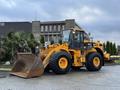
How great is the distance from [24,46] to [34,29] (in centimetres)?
5693

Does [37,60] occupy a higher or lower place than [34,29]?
lower

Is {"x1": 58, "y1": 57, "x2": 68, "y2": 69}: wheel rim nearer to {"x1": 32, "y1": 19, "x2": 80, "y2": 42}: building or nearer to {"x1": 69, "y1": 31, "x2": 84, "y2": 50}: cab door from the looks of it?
{"x1": 69, "y1": 31, "x2": 84, "y2": 50}: cab door

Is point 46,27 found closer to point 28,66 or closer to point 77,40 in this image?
point 77,40

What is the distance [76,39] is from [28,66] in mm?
4594

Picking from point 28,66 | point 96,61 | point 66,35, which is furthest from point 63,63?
point 96,61

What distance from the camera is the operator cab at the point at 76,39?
21.4 m

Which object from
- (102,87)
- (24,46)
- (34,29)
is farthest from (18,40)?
(34,29)

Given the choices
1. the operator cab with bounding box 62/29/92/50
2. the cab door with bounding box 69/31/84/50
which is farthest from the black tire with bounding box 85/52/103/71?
the cab door with bounding box 69/31/84/50

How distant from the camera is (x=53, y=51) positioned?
65.8ft

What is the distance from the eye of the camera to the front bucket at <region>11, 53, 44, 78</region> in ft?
56.9

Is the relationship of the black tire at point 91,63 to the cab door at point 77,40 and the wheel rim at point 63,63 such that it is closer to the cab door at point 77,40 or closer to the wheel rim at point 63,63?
the cab door at point 77,40

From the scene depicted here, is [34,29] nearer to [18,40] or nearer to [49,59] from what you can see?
[18,40]

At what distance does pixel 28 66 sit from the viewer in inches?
714

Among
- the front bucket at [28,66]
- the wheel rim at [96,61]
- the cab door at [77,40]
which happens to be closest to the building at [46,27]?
the wheel rim at [96,61]
